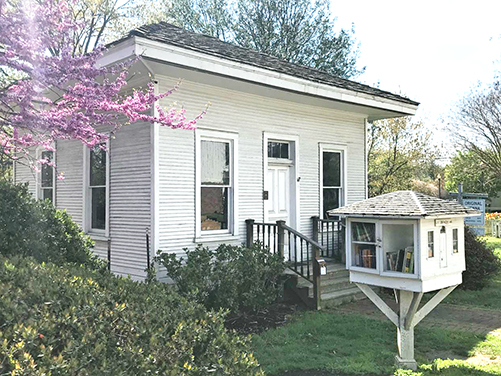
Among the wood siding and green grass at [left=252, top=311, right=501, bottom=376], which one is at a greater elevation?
the wood siding

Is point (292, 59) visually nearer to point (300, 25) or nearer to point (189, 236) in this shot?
point (300, 25)

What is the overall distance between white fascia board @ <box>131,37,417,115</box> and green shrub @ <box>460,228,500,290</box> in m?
3.54

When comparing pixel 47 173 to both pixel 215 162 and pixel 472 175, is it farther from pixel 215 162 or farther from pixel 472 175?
pixel 472 175

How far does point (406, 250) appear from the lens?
5105 mm

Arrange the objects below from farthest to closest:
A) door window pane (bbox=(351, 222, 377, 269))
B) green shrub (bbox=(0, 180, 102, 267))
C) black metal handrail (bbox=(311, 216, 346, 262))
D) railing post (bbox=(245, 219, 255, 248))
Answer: black metal handrail (bbox=(311, 216, 346, 262))
railing post (bbox=(245, 219, 255, 248))
door window pane (bbox=(351, 222, 377, 269))
green shrub (bbox=(0, 180, 102, 267))

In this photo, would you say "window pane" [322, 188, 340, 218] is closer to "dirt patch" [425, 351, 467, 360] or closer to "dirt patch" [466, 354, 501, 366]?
"dirt patch" [425, 351, 467, 360]

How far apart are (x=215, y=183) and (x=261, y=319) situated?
8.67ft

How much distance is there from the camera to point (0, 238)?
511 centimetres

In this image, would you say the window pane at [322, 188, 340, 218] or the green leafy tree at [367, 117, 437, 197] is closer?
the window pane at [322, 188, 340, 218]

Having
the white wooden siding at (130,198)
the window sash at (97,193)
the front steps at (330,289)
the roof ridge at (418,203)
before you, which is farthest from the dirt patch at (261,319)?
the window sash at (97,193)

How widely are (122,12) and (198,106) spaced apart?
1506 centimetres

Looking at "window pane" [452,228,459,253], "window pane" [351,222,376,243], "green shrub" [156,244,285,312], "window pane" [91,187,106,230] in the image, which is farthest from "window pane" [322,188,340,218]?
"window pane" [452,228,459,253]

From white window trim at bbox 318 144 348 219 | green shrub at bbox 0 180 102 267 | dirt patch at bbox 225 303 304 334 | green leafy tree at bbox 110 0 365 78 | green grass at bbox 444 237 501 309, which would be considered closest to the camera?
green shrub at bbox 0 180 102 267

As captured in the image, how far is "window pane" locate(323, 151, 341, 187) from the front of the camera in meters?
10.8
